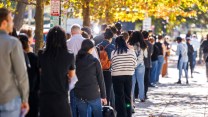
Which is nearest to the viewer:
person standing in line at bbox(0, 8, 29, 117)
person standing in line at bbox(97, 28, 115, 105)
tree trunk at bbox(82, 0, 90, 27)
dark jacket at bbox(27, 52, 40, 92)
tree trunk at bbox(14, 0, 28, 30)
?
person standing in line at bbox(0, 8, 29, 117)

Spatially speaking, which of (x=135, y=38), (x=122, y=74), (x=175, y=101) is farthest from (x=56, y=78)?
(x=175, y=101)

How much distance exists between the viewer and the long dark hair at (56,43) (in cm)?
982

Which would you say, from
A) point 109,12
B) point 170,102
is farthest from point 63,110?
point 109,12

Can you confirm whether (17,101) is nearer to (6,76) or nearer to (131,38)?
(6,76)

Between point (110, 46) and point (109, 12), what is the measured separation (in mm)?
13092

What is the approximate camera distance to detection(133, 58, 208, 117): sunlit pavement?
1734 centimetres

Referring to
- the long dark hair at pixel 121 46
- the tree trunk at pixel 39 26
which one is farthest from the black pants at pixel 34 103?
the tree trunk at pixel 39 26

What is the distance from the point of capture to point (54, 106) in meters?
9.78

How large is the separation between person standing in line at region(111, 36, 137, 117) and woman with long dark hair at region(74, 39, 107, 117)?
10.2 ft

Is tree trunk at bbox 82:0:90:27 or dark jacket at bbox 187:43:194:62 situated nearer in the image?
tree trunk at bbox 82:0:90:27

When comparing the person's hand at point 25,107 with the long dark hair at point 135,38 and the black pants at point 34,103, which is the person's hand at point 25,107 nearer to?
the black pants at point 34,103

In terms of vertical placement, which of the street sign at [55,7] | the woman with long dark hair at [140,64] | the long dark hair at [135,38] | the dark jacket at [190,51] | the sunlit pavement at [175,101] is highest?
the street sign at [55,7]

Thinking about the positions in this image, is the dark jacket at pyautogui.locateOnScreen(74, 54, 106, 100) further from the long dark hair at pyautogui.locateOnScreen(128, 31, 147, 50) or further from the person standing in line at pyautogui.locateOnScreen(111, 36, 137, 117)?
the long dark hair at pyautogui.locateOnScreen(128, 31, 147, 50)

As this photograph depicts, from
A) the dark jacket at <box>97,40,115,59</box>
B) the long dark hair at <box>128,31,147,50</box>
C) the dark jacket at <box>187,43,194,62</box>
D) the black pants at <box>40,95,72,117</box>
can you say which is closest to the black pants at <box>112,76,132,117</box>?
the dark jacket at <box>97,40,115,59</box>
